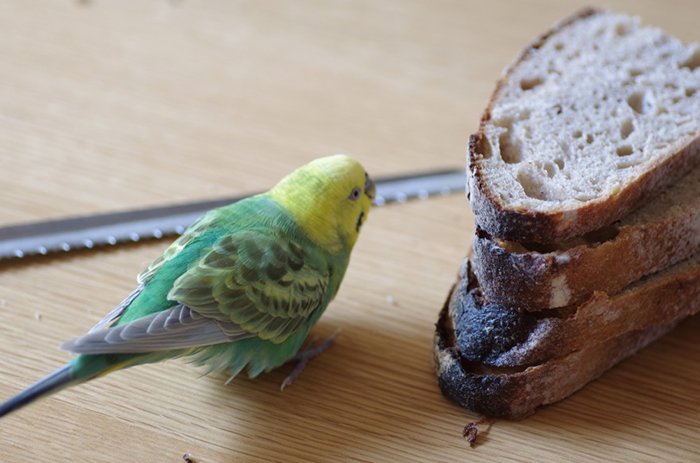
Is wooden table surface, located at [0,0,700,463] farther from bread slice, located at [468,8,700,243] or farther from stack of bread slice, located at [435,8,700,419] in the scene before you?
bread slice, located at [468,8,700,243]

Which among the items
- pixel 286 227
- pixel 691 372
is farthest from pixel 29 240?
pixel 691 372

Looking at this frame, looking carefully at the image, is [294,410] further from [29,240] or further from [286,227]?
[29,240]

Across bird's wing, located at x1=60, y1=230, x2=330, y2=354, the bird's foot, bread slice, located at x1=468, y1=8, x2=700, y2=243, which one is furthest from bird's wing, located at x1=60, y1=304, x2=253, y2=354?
bread slice, located at x1=468, y1=8, x2=700, y2=243

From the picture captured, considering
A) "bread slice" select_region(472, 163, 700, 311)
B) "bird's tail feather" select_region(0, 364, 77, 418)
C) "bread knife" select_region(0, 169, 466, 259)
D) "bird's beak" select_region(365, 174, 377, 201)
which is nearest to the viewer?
"bird's tail feather" select_region(0, 364, 77, 418)

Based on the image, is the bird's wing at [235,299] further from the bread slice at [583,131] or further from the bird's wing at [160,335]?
the bread slice at [583,131]

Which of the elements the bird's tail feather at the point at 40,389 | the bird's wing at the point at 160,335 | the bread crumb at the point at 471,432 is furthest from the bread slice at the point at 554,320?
the bird's tail feather at the point at 40,389

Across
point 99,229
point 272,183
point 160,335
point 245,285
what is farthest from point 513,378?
point 99,229
